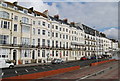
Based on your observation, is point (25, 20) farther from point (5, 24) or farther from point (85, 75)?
point (85, 75)

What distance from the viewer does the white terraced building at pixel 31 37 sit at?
36.7m

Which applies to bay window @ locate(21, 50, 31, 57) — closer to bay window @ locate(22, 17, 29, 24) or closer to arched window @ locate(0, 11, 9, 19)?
bay window @ locate(22, 17, 29, 24)

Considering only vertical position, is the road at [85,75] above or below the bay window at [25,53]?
below

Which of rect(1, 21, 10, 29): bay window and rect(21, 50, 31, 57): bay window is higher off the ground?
rect(1, 21, 10, 29): bay window

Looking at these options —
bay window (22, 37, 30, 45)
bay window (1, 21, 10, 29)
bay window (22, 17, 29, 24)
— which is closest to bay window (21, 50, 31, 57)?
bay window (22, 37, 30, 45)

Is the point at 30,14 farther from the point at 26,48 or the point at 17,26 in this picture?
the point at 26,48

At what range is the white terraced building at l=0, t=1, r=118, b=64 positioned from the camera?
36688mm

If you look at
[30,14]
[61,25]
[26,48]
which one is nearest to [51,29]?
[61,25]

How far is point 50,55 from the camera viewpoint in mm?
48562

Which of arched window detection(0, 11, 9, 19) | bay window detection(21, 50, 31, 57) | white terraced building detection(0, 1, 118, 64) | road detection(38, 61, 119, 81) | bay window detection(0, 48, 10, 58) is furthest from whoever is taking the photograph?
bay window detection(21, 50, 31, 57)

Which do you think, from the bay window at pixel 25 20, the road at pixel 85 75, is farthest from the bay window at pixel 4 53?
the road at pixel 85 75

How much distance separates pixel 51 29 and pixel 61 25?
6.62m

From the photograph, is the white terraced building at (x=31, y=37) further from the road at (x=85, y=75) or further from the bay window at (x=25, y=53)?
the road at (x=85, y=75)

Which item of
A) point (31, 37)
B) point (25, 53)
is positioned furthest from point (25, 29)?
point (25, 53)
